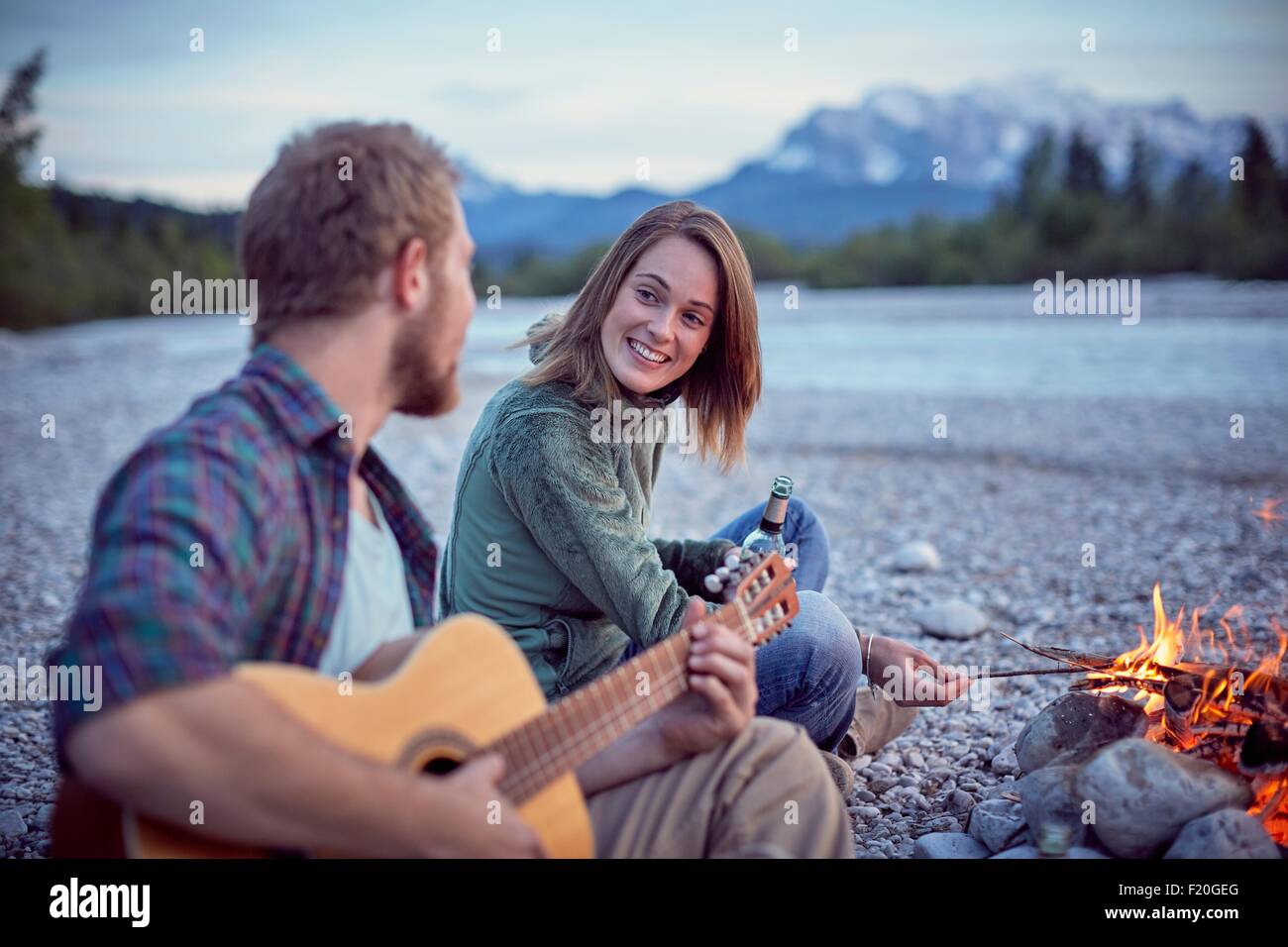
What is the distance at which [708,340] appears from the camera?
4000 millimetres

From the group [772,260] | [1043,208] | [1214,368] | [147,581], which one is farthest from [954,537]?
[772,260]

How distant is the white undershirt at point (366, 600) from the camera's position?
2.38m

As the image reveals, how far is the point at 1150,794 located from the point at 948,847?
32.5 inches

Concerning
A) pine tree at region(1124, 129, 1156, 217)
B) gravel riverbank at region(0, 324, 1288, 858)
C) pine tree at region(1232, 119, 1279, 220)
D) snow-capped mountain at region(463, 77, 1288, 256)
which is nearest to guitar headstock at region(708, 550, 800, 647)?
gravel riverbank at region(0, 324, 1288, 858)

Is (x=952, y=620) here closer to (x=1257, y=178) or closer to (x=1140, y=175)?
(x=1257, y=178)

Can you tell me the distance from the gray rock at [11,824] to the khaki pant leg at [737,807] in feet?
8.98

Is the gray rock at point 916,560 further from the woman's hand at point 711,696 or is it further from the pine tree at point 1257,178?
the pine tree at point 1257,178

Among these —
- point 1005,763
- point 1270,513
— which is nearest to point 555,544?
point 1005,763

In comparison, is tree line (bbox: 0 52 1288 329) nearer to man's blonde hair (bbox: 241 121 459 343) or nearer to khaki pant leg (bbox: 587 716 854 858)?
khaki pant leg (bbox: 587 716 854 858)

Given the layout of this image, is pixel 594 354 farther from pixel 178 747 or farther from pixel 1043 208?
pixel 1043 208

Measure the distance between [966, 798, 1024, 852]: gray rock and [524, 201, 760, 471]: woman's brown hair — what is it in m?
1.73

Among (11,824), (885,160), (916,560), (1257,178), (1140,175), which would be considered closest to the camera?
(11,824)

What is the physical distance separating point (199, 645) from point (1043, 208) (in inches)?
2214

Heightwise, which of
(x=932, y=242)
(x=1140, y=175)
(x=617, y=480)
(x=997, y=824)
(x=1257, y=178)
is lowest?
(x=997, y=824)
